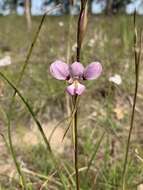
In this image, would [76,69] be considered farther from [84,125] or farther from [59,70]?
[84,125]

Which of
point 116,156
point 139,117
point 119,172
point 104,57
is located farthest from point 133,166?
point 104,57

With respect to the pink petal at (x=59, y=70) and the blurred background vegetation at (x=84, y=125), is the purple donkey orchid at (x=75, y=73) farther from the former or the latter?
the blurred background vegetation at (x=84, y=125)

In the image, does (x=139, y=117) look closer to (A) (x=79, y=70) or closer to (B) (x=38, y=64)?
(B) (x=38, y=64)

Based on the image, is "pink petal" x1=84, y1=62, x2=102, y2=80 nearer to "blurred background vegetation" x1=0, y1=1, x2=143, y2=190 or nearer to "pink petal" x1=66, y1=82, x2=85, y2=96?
"pink petal" x1=66, y1=82, x2=85, y2=96

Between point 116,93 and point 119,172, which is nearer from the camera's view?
point 119,172

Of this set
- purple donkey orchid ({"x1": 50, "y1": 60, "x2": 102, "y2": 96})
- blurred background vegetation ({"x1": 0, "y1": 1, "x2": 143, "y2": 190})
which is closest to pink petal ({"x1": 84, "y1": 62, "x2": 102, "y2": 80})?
purple donkey orchid ({"x1": 50, "y1": 60, "x2": 102, "y2": 96})
